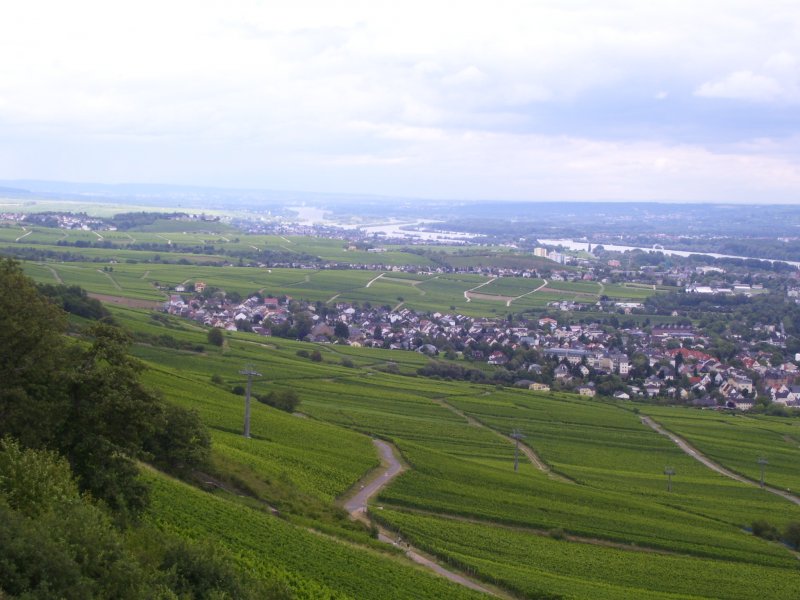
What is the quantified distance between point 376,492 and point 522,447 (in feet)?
58.6

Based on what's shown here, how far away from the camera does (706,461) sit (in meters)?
49.9

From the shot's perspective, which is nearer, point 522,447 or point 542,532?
point 542,532

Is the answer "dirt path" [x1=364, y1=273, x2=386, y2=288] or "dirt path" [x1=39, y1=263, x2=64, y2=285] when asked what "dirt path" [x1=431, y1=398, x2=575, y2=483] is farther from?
"dirt path" [x1=364, y1=273, x2=386, y2=288]

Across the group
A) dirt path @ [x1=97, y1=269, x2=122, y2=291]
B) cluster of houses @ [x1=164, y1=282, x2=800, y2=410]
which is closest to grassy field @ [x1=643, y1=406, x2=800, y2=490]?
cluster of houses @ [x1=164, y1=282, x2=800, y2=410]

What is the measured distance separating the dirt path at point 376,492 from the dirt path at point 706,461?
19161mm

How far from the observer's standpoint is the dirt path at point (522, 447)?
4322 centimetres

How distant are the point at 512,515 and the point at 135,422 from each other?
647 inches

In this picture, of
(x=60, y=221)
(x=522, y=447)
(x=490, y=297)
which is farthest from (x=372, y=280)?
(x=522, y=447)

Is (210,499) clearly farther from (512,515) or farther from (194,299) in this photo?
(194,299)

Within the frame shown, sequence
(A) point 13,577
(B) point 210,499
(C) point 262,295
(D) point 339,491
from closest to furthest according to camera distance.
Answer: (A) point 13,577 → (B) point 210,499 → (D) point 339,491 → (C) point 262,295

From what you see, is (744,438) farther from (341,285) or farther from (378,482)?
(341,285)

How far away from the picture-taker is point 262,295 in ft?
361

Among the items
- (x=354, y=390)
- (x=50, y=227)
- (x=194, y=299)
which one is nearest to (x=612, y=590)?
(x=354, y=390)

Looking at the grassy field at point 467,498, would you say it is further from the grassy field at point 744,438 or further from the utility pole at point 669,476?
the grassy field at point 744,438
